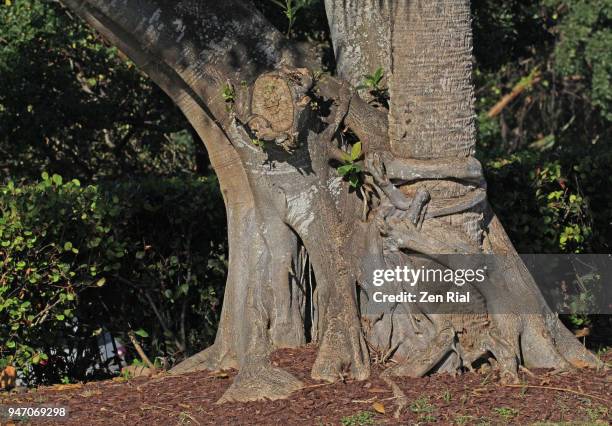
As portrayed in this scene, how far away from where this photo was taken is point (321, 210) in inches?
244

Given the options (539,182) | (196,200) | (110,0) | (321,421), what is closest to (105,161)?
(196,200)

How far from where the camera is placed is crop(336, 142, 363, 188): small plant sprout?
20.2 feet

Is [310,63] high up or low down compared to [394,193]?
up

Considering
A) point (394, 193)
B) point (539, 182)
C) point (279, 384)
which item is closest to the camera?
point (279, 384)

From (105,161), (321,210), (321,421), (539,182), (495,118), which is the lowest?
(321,421)

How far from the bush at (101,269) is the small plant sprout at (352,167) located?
7.24 ft

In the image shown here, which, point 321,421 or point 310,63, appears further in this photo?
point 310,63

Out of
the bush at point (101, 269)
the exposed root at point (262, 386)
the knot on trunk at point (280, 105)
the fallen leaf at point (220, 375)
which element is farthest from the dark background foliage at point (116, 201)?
the exposed root at point (262, 386)

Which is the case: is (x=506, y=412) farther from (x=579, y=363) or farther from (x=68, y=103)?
(x=68, y=103)

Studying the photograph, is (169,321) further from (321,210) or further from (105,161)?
(105,161)

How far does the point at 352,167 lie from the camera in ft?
20.2

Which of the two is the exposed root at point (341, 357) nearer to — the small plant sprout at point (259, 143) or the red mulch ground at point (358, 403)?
the red mulch ground at point (358, 403)

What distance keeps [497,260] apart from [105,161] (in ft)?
22.5

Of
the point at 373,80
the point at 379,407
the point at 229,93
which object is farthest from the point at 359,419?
the point at 373,80
